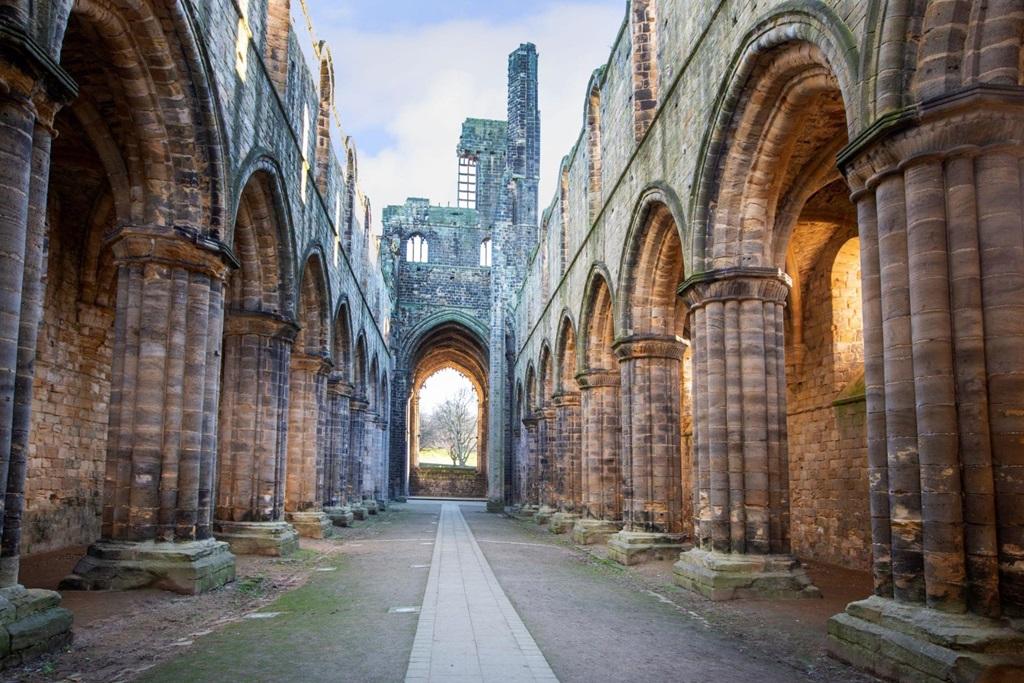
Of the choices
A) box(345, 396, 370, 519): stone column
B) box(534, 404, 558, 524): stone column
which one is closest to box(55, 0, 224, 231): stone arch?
box(534, 404, 558, 524): stone column

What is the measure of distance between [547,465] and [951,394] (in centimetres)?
2091

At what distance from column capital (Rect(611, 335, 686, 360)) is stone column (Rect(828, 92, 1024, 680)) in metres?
7.82

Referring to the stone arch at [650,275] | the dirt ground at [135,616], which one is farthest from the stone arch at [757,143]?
the dirt ground at [135,616]

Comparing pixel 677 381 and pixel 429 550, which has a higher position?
pixel 677 381

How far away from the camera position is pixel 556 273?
24.6 m

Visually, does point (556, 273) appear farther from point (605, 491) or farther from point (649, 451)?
point (649, 451)

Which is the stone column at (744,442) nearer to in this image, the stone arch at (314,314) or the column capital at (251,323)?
the column capital at (251,323)

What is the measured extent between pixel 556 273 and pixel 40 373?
14.1 metres

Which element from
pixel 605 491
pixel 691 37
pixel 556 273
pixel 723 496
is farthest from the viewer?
pixel 556 273

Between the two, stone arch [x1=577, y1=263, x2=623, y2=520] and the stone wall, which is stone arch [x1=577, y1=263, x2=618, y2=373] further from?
the stone wall

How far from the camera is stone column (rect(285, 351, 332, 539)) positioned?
18.4 metres

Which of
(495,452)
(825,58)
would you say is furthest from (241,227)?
(495,452)

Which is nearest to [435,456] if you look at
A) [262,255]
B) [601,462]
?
[601,462]

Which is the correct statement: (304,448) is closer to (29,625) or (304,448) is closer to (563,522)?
(563,522)
